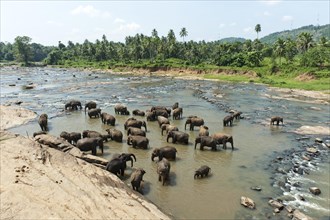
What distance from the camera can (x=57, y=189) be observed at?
1288 centimetres

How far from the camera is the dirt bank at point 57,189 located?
448 inches

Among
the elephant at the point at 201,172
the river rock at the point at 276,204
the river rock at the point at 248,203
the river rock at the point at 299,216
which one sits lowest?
the river rock at the point at 299,216

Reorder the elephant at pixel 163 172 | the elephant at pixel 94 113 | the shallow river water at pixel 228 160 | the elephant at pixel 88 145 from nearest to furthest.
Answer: the shallow river water at pixel 228 160, the elephant at pixel 163 172, the elephant at pixel 88 145, the elephant at pixel 94 113

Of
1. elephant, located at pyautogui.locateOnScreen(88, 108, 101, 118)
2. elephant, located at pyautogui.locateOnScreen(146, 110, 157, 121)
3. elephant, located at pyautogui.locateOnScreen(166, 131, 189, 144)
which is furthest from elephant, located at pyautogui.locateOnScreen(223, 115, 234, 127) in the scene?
elephant, located at pyautogui.locateOnScreen(88, 108, 101, 118)

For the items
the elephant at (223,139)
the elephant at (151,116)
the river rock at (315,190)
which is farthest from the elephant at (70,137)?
the river rock at (315,190)

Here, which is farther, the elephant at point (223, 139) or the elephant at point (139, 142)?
the elephant at point (223, 139)

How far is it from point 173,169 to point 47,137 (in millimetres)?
7682

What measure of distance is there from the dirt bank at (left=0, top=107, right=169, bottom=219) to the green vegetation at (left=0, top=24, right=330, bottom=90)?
51.3 meters

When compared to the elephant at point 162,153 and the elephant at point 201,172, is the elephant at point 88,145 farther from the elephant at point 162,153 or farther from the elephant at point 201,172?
the elephant at point 201,172

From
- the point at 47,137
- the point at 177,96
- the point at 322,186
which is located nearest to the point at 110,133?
the point at 47,137

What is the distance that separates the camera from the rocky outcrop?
11383 millimetres

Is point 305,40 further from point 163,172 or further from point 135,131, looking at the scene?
point 163,172

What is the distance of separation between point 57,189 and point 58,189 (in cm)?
4

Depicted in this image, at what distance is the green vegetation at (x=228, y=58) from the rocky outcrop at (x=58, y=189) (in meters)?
51.3
